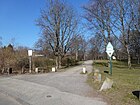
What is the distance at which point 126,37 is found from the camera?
43.5 meters

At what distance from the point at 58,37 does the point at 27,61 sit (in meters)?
11.5

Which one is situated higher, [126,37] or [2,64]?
[126,37]

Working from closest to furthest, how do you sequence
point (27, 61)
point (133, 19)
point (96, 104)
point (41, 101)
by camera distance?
1. point (96, 104)
2. point (41, 101)
3. point (27, 61)
4. point (133, 19)

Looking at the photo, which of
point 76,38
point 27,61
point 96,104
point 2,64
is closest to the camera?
point 96,104

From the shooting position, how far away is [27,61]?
35281mm

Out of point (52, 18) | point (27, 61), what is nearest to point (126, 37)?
point (52, 18)

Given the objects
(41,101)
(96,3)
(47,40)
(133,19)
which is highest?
(96,3)

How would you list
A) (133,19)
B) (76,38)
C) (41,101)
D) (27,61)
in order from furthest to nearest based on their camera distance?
(76,38) → (133,19) → (27,61) → (41,101)

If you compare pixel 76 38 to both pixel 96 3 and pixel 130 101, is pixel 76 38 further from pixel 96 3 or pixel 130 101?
pixel 130 101

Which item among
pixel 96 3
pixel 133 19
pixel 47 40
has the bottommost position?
pixel 47 40

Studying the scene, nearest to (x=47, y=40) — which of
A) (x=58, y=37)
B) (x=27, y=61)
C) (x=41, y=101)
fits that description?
(x=58, y=37)

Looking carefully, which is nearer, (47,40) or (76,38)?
(47,40)

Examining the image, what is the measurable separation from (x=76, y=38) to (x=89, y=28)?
5650 millimetres

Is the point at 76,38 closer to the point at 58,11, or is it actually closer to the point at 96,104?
the point at 58,11
